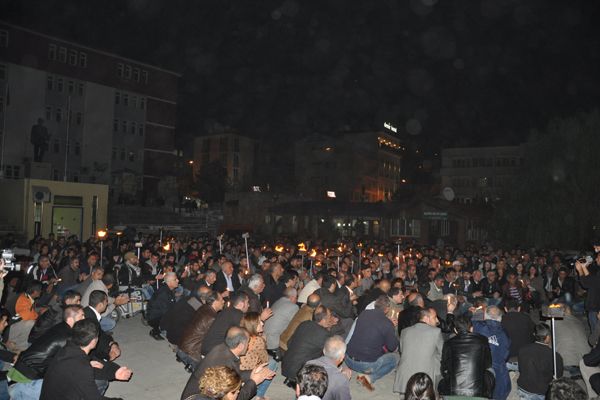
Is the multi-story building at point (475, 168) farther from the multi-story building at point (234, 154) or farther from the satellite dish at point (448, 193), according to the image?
the multi-story building at point (234, 154)

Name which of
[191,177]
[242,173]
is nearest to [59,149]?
[191,177]

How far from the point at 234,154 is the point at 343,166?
22.4 metres

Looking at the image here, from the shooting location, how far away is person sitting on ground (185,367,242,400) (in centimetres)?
396

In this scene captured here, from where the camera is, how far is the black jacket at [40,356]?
5.94 m

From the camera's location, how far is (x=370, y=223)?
50.6 metres

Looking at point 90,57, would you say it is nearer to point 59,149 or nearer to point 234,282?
point 59,149

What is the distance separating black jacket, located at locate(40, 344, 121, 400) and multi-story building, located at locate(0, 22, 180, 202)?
3537cm

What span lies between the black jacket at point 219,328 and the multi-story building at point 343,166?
57927 millimetres

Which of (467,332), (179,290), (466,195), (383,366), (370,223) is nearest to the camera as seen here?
(467,332)

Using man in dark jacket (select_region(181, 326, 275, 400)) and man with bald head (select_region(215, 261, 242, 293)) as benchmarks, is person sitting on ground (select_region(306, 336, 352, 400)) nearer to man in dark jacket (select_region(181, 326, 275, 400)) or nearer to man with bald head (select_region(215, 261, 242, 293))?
man in dark jacket (select_region(181, 326, 275, 400))

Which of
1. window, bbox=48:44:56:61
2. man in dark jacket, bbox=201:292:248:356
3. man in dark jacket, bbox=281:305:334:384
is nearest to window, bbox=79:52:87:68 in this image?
window, bbox=48:44:56:61

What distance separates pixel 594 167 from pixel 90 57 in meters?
43.6

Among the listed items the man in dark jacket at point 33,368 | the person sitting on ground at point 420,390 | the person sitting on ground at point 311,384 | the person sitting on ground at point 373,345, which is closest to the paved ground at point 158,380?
the person sitting on ground at point 373,345

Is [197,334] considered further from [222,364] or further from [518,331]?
[518,331]
